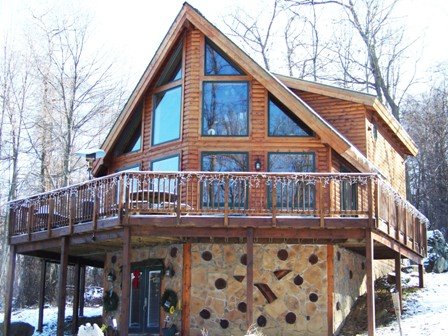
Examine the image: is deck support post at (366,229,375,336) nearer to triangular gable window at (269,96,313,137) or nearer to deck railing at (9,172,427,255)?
deck railing at (9,172,427,255)

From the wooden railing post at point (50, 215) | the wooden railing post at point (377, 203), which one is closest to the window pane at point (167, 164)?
the wooden railing post at point (50, 215)

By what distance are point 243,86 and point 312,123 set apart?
2.31 m

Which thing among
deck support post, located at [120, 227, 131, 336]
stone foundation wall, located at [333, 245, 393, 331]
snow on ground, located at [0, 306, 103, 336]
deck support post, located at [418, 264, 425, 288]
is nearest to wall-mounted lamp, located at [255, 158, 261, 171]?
stone foundation wall, located at [333, 245, 393, 331]

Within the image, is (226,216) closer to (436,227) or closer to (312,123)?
(312,123)

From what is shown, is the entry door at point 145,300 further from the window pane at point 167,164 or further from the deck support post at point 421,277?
the deck support post at point 421,277

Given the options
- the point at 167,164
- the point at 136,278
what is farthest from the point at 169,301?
the point at 167,164

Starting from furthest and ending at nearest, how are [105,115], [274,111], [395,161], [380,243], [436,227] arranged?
[436,227] < [105,115] < [395,161] < [274,111] < [380,243]

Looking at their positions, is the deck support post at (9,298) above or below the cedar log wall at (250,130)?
below

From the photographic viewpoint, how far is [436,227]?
35562 millimetres

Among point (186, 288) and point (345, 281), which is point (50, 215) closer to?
point (186, 288)

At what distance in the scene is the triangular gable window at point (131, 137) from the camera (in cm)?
1989

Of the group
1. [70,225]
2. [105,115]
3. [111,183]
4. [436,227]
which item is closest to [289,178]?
[111,183]

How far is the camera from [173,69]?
19219 millimetres

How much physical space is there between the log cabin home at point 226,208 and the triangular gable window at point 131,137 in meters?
0.15
